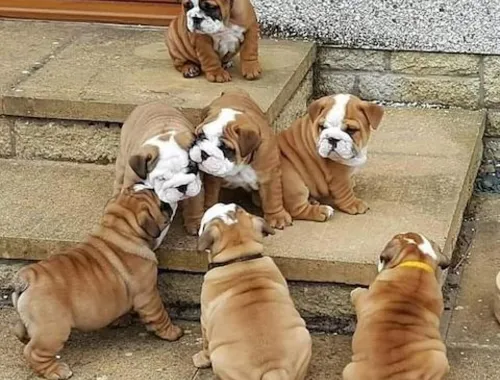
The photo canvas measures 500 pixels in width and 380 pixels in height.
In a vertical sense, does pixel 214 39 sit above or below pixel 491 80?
above

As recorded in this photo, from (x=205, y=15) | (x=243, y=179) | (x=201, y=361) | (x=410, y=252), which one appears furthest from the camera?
(x=205, y=15)

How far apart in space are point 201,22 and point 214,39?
293mm

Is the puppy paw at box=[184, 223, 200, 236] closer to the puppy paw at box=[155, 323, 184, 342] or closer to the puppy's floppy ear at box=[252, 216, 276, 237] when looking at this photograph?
the puppy paw at box=[155, 323, 184, 342]

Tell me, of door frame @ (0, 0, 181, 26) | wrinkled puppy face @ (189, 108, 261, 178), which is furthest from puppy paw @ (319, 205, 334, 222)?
door frame @ (0, 0, 181, 26)

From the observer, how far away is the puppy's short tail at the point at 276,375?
4168 millimetres

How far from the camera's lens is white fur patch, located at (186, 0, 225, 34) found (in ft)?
18.0

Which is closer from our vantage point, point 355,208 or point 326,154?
point 326,154

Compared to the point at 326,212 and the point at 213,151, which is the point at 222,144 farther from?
the point at 326,212

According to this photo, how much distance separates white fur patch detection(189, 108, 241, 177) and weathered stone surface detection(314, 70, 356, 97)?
5.92 feet

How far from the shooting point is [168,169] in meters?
→ 4.72

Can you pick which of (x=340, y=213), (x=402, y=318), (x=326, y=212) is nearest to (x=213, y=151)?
(x=326, y=212)


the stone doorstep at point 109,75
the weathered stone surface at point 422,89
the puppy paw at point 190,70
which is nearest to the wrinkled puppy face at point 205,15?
→ the stone doorstep at point 109,75

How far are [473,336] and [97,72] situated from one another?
7.74 feet

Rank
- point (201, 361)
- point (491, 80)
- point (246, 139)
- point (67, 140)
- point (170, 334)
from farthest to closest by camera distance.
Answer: point (491, 80)
point (67, 140)
point (170, 334)
point (246, 139)
point (201, 361)
